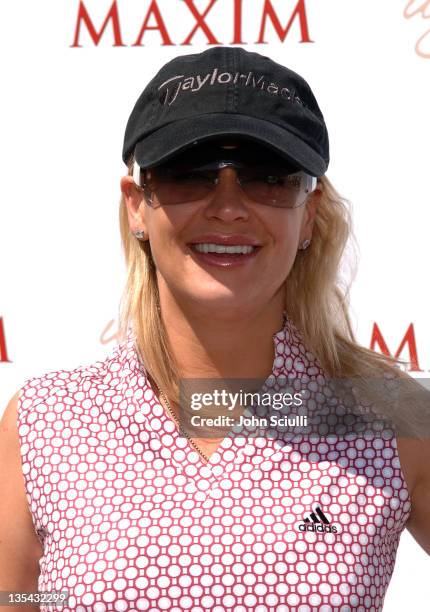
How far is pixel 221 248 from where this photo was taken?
4.14 feet

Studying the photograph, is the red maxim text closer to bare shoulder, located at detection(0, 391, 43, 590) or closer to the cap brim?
the cap brim

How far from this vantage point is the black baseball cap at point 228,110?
122cm

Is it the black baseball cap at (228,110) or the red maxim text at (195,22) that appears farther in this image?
the red maxim text at (195,22)

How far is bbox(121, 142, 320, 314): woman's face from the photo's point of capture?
1.26 metres

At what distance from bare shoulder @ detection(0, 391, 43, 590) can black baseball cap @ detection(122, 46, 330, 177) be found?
48cm

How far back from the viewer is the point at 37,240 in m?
2.02

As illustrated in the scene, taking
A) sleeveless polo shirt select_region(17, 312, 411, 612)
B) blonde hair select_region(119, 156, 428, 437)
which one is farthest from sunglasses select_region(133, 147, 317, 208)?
sleeveless polo shirt select_region(17, 312, 411, 612)

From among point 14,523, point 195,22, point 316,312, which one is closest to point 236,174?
point 316,312

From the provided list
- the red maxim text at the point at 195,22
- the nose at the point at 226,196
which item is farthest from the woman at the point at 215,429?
the red maxim text at the point at 195,22

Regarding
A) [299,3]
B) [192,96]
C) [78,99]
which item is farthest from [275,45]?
[192,96]

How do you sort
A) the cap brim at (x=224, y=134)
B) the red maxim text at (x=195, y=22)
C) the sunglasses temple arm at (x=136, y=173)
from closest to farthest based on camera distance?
the cap brim at (x=224, y=134) < the sunglasses temple arm at (x=136, y=173) < the red maxim text at (x=195, y=22)

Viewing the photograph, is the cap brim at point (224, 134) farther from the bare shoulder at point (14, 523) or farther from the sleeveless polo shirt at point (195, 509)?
the bare shoulder at point (14, 523)

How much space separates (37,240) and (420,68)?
0.92 m

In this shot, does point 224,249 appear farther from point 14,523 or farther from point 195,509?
point 14,523
